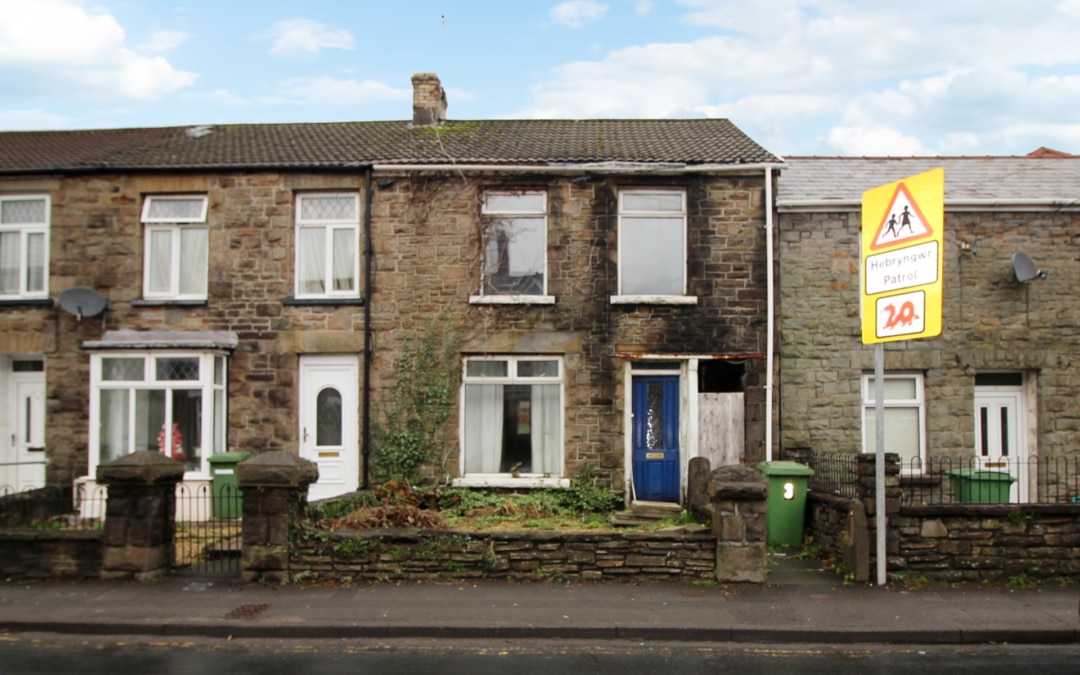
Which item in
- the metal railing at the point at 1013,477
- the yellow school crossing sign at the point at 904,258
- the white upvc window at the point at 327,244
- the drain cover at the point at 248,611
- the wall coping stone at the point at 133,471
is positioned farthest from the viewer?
the white upvc window at the point at 327,244

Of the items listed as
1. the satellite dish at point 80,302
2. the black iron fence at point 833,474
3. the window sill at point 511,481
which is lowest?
the window sill at point 511,481

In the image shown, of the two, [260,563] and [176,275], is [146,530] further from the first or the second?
[176,275]

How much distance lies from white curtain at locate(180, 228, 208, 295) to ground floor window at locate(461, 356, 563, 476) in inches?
183

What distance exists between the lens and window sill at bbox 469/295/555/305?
14.4 m

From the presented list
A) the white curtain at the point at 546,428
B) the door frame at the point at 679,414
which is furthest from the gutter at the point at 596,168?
the white curtain at the point at 546,428

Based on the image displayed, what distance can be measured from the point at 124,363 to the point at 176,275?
1.66m

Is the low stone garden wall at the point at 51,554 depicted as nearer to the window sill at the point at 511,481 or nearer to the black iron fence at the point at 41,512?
the black iron fence at the point at 41,512

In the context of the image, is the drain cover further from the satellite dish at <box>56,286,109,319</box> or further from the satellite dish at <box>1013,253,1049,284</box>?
the satellite dish at <box>1013,253,1049,284</box>

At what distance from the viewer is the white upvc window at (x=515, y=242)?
14672mm

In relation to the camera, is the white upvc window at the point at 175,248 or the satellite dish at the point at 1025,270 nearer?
the satellite dish at the point at 1025,270

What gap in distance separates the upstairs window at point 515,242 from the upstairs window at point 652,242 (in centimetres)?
132

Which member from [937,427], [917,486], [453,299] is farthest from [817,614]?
[453,299]

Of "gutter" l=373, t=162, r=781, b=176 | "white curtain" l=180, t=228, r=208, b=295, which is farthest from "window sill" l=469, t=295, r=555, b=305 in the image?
"white curtain" l=180, t=228, r=208, b=295

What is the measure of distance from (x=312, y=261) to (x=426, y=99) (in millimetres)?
4484
